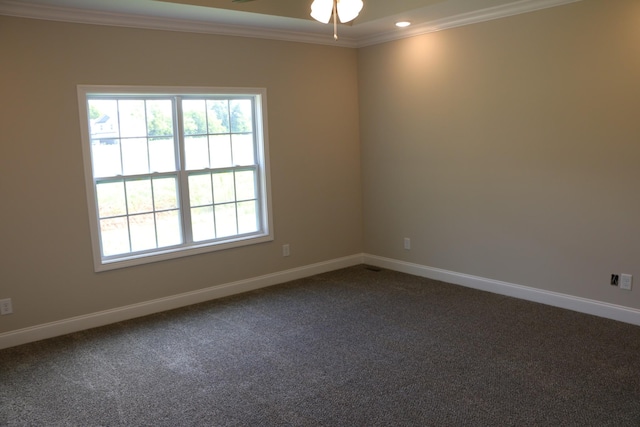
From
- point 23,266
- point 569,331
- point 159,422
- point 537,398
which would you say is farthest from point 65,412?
point 569,331

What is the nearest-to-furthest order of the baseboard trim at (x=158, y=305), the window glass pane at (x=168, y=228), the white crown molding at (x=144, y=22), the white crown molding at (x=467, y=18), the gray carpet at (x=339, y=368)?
the gray carpet at (x=339, y=368), the white crown molding at (x=144, y=22), the baseboard trim at (x=158, y=305), the white crown molding at (x=467, y=18), the window glass pane at (x=168, y=228)

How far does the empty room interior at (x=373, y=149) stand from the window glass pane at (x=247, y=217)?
0.16 m

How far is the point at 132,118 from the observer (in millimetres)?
4461

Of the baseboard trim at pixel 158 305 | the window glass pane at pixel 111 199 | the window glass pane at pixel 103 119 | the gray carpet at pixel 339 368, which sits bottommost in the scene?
the gray carpet at pixel 339 368

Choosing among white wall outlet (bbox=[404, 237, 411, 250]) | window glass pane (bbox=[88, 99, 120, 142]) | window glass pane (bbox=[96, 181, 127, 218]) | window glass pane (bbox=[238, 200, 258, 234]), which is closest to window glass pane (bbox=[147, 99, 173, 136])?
window glass pane (bbox=[88, 99, 120, 142])

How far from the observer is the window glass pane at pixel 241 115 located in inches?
200

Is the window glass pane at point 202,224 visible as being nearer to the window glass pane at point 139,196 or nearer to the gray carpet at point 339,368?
the window glass pane at point 139,196

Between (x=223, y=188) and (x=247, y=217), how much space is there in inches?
16.1

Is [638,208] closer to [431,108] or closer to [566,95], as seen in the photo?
[566,95]

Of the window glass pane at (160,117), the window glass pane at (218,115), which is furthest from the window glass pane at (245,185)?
the window glass pane at (160,117)

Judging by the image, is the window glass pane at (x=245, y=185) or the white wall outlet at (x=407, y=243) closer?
the window glass pane at (x=245, y=185)

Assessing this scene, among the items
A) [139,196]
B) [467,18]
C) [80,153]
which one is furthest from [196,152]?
[467,18]

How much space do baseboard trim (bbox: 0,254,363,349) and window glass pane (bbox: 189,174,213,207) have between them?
0.85 metres

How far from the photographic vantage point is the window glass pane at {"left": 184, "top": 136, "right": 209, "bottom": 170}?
4.82 m
